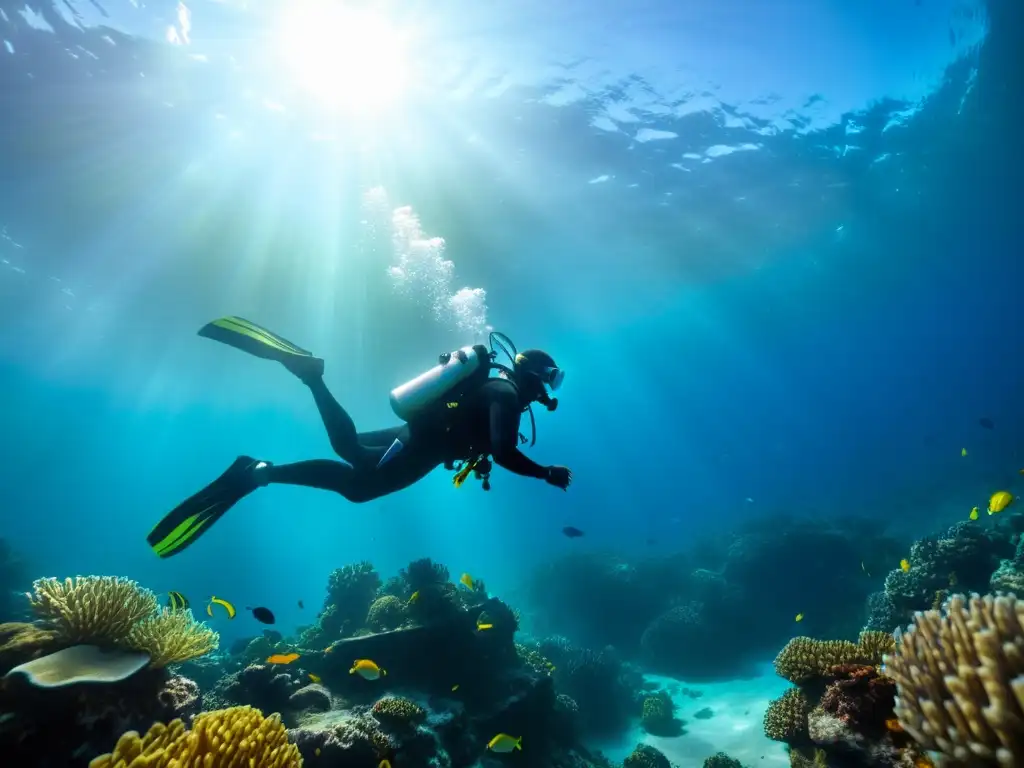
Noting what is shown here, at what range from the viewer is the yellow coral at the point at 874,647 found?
506 cm

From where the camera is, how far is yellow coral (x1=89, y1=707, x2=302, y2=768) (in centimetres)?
275

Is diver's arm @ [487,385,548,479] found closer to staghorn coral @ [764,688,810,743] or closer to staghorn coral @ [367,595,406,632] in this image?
staghorn coral @ [764,688,810,743]

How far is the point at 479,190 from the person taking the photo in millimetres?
19812

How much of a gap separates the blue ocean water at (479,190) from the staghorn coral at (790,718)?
33.2 feet

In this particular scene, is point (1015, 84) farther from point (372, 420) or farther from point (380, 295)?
point (372, 420)

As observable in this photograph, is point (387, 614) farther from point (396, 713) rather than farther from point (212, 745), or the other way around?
point (212, 745)

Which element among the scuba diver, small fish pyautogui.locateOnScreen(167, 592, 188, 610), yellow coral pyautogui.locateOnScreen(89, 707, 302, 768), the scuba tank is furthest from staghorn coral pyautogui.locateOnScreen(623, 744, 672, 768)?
small fish pyautogui.locateOnScreen(167, 592, 188, 610)

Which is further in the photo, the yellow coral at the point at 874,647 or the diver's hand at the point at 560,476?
the diver's hand at the point at 560,476

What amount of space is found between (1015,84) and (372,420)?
49241 mm

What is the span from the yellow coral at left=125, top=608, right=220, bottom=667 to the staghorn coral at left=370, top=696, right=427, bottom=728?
2407mm

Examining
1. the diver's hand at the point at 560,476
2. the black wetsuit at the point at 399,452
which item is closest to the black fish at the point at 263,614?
the black wetsuit at the point at 399,452

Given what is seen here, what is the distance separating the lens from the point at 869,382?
99.2 metres

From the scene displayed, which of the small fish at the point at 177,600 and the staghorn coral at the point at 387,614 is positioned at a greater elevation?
the staghorn coral at the point at 387,614

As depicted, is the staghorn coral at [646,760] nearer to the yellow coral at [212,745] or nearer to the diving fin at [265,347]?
the yellow coral at [212,745]
